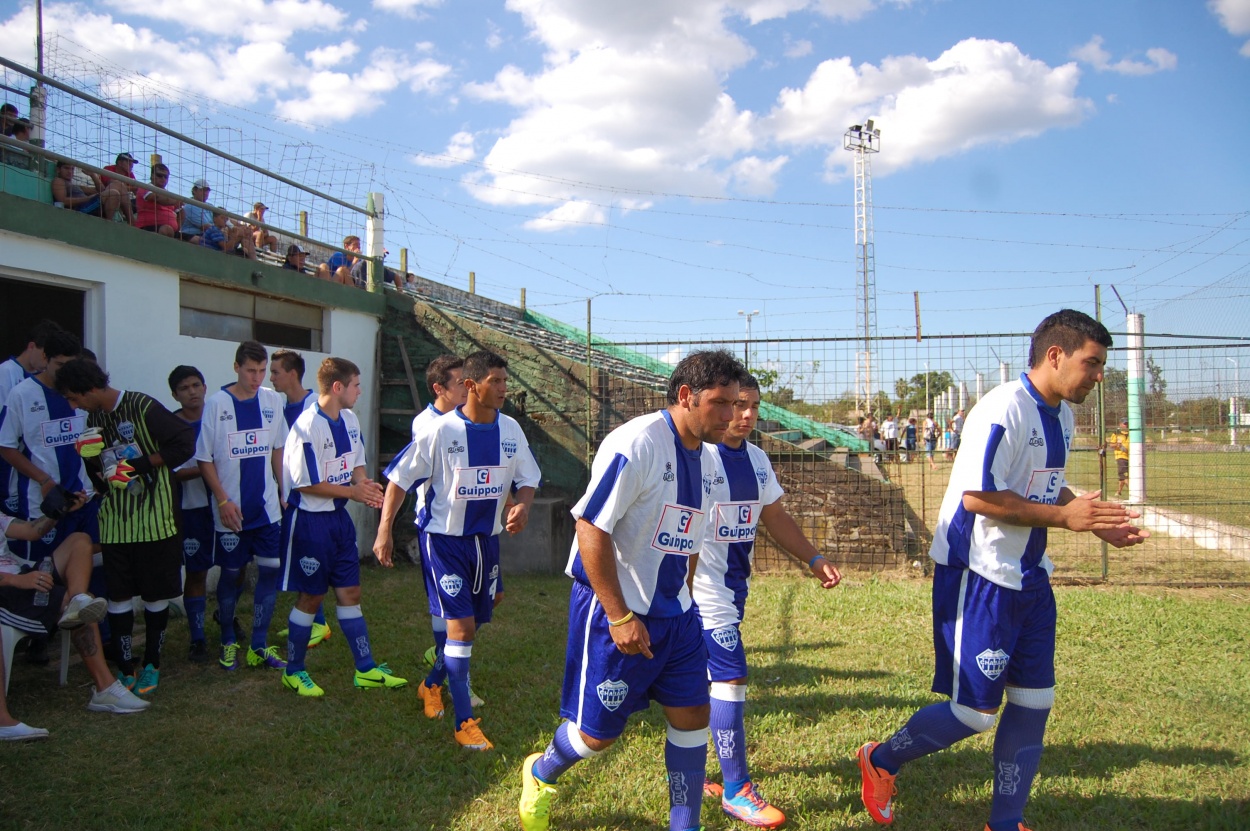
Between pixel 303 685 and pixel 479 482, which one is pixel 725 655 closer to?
pixel 479 482

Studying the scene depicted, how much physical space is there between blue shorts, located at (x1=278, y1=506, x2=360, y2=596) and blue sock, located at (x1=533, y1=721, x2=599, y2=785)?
232cm

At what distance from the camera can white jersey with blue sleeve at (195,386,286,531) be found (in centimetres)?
579

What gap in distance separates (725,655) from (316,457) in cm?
289

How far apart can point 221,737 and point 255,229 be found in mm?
6031

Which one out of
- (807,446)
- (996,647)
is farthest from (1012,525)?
(807,446)

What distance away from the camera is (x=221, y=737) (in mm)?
4453

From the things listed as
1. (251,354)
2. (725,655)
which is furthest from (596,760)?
(251,354)

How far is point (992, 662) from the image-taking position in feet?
10.7

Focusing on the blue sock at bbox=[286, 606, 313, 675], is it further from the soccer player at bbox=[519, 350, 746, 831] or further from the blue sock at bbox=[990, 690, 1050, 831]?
the blue sock at bbox=[990, 690, 1050, 831]

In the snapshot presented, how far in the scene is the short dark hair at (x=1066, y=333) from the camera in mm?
3314

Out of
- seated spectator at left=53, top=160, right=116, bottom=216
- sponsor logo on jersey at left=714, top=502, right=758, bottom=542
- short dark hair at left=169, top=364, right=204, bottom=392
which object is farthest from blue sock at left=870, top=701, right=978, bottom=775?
seated spectator at left=53, top=160, right=116, bottom=216

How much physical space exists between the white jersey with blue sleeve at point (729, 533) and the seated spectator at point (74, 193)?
5.59 m

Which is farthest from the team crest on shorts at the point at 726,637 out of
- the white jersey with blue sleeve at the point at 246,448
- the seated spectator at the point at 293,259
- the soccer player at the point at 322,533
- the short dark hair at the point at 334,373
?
the seated spectator at the point at 293,259

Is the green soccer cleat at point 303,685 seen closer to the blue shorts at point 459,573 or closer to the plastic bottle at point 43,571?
the blue shorts at point 459,573
